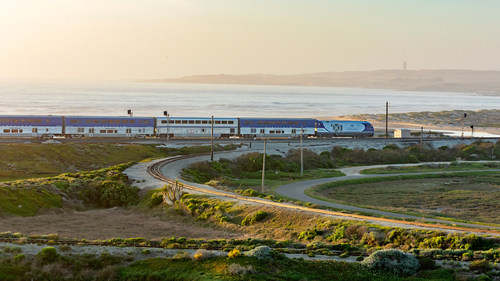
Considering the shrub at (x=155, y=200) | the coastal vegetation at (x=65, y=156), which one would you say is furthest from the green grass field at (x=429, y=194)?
the coastal vegetation at (x=65, y=156)

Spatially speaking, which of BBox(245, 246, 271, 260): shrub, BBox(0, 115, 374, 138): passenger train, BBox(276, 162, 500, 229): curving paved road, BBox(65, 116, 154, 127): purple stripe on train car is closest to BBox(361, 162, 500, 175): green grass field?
BBox(276, 162, 500, 229): curving paved road

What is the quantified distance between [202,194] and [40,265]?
19549 millimetres

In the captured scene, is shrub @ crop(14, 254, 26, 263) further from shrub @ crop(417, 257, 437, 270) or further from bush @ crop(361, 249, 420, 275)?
shrub @ crop(417, 257, 437, 270)

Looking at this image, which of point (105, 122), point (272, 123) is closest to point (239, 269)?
point (105, 122)

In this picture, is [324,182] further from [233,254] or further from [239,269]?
[239,269]

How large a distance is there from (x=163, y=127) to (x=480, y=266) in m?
66.7

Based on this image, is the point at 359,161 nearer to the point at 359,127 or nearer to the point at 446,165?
the point at 446,165

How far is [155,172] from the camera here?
54375 mm

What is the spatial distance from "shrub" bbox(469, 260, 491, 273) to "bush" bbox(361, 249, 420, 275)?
2044mm

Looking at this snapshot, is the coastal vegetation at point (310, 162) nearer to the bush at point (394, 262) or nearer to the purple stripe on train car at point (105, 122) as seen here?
the purple stripe on train car at point (105, 122)

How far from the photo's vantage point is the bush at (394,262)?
2312 centimetres

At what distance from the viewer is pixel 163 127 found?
281ft

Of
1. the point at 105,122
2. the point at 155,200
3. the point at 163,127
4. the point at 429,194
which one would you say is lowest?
the point at 429,194

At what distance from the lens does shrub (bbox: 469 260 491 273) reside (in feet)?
74.0
